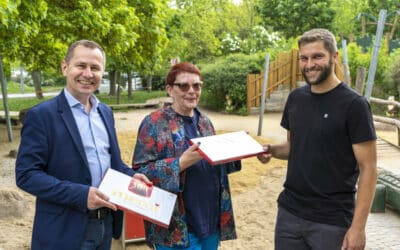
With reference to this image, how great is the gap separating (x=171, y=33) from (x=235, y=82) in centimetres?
346

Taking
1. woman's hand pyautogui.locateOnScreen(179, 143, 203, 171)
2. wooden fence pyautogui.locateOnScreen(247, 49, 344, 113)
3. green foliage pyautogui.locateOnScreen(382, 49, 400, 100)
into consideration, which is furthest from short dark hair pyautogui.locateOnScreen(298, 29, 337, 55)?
wooden fence pyautogui.locateOnScreen(247, 49, 344, 113)

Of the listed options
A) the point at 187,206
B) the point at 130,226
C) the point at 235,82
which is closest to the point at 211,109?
the point at 235,82

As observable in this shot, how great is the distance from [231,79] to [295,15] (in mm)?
12469

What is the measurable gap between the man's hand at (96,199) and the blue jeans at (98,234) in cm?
21

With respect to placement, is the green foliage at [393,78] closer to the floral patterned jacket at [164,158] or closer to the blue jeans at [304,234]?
the blue jeans at [304,234]

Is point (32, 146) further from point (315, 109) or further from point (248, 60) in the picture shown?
point (248, 60)

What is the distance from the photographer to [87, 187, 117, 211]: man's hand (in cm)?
211

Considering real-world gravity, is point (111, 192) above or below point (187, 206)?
above

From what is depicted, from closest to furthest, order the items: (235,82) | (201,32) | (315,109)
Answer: (315,109), (235,82), (201,32)

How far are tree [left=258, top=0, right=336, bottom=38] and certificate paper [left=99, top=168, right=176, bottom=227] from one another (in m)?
27.2

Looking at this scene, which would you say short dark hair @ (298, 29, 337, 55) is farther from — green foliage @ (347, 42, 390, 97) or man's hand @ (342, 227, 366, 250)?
green foliage @ (347, 42, 390, 97)

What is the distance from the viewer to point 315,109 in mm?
2514

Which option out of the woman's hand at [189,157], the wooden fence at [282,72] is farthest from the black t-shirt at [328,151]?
the wooden fence at [282,72]

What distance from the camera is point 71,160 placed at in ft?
7.19
